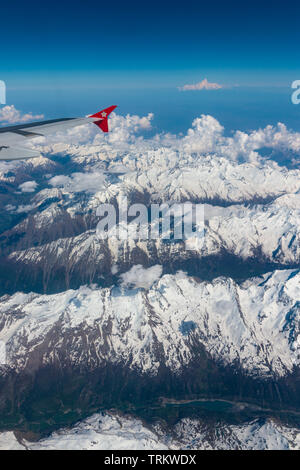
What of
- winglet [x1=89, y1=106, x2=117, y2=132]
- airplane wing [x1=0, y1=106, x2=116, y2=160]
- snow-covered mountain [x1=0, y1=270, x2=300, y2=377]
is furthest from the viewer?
snow-covered mountain [x1=0, y1=270, x2=300, y2=377]

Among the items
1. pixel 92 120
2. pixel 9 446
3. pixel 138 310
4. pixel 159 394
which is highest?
pixel 92 120

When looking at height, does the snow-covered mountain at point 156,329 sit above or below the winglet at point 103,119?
below

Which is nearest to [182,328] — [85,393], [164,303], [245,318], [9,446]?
[164,303]

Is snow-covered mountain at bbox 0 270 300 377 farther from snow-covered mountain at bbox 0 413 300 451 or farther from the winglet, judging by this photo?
the winglet

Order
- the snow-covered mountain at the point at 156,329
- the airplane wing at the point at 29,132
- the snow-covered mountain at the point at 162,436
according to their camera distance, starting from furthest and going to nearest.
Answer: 1. the snow-covered mountain at the point at 156,329
2. the snow-covered mountain at the point at 162,436
3. the airplane wing at the point at 29,132

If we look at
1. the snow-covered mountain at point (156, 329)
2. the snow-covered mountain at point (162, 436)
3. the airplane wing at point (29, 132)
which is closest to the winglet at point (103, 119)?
the airplane wing at point (29, 132)

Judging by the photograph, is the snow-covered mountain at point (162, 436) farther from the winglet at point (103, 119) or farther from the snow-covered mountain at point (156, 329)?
the winglet at point (103, 119)

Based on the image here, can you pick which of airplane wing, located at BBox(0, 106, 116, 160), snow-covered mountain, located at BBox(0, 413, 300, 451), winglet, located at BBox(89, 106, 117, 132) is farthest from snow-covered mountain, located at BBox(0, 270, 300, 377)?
winglet, located at BBox(89, 106, 117, 132)

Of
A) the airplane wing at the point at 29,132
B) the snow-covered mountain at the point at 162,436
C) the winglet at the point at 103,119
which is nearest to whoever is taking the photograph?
the airplane wing at the point at 29,132
